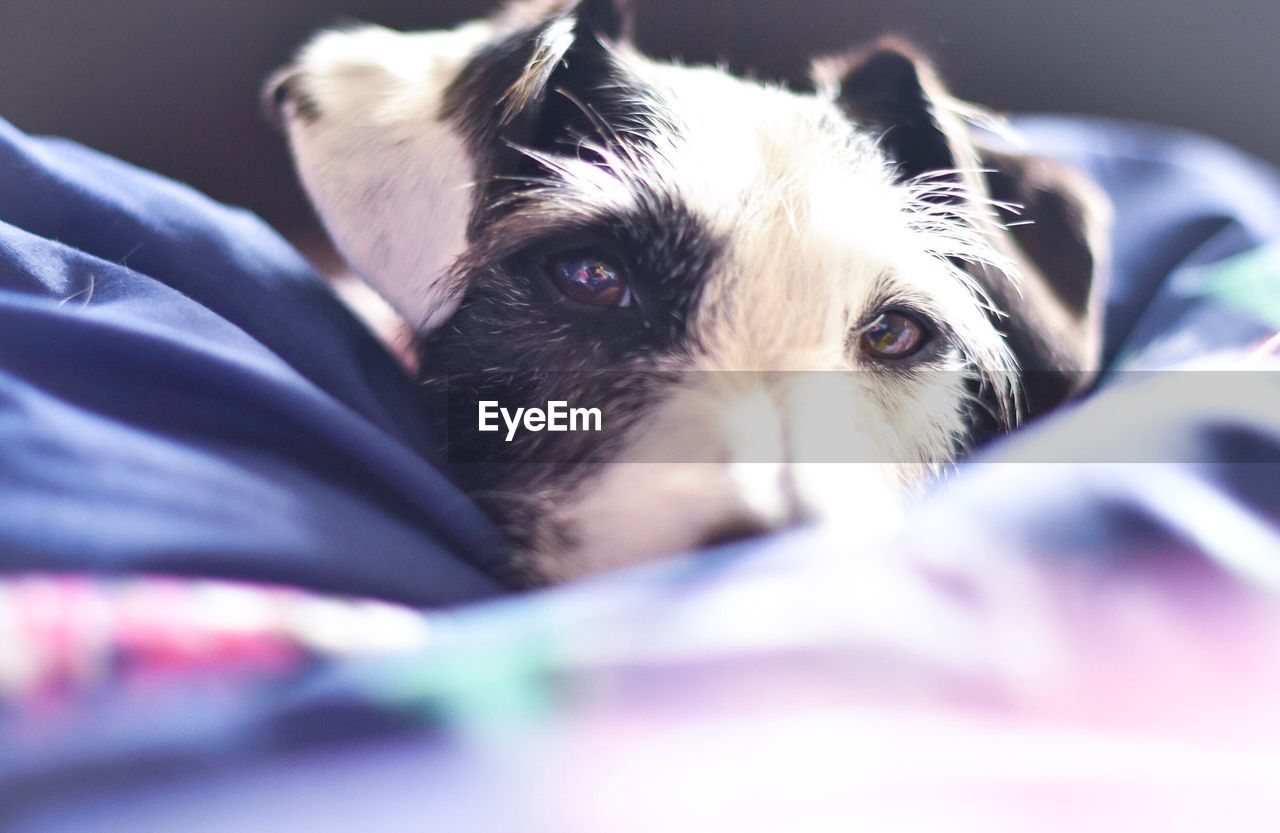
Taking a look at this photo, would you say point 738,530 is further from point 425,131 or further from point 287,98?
point 287,98

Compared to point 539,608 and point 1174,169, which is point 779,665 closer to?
point 539,608

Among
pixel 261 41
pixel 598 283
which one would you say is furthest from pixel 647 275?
pixel 261 41

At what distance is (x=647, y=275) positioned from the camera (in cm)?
79

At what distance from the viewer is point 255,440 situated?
62 centimetres

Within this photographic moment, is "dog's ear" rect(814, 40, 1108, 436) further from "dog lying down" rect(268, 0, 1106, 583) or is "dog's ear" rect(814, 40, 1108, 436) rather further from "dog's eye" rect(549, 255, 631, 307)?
"dog's eye" rect(549, 255, 631, 307)

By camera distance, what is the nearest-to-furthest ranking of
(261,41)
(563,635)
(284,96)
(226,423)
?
(563,635) < (226,423) < (284,96) < (261,41)

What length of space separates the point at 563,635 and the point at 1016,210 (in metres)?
0.72

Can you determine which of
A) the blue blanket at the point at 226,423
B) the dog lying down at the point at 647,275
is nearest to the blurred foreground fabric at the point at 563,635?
the blue blanket at the point at 226,423

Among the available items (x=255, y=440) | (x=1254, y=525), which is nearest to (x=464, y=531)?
(x=255, y=440)

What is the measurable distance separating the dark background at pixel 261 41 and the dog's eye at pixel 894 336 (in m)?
0.58

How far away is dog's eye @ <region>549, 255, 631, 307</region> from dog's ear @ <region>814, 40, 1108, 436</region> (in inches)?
13.1

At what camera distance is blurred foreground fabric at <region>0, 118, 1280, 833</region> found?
0.41m

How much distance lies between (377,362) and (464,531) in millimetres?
194

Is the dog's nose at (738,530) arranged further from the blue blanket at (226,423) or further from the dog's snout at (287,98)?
the dog's snout at (287,98)
